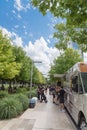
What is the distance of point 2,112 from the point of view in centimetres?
1675

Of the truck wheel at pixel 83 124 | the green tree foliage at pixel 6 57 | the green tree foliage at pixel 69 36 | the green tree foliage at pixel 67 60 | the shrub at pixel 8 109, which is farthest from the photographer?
the green tree foliage at pixel 67 60

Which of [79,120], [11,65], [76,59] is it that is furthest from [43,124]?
[76,59]

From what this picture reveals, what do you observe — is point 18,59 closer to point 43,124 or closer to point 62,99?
point 62,99

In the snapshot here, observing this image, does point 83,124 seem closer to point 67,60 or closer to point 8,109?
point 8,109

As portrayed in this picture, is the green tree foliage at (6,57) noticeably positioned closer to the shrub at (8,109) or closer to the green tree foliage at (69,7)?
the shrub at (8,109)

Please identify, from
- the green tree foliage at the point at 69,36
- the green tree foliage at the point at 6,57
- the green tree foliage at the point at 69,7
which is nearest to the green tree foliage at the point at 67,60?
the green tree foliage at the point at 6,57

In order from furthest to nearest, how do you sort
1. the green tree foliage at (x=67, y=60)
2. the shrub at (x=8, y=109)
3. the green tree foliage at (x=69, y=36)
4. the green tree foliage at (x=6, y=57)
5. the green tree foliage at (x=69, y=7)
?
the green tree foliage at (x=67, y=60) → the green tree foliage at (x=6, y=57) → the shrub at (x=8, y=109) → the green tree foliage at (x=69, y=36) → the green tree foliage at (x=69, y=7)

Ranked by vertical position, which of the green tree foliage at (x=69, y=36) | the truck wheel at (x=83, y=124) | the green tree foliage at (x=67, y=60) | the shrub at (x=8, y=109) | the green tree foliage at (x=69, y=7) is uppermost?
the green tree foliage at (x=67, y=60)

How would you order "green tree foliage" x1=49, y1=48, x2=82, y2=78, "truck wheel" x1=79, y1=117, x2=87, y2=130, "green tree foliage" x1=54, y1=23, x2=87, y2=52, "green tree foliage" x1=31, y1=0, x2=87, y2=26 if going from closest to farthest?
"green tree foliage" x1=31, y1=0, x2=87, y2=26
"truck wheel" x1=79, y1=117, x2=87, y2=130
"green tree foliage" x1=54, y1=23, x2=87, y2=52
"green tree foliage" x1=49, y1=48, x2=82, y2=78

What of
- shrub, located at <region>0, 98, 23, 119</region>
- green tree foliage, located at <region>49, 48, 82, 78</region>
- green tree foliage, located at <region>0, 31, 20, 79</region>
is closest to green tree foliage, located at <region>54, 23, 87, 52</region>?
shrub, located at <region>0, 98, 23, 119</region>

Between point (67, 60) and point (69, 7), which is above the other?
point (67, 60)

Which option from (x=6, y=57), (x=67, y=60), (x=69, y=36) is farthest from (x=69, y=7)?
(x=67, y=60)

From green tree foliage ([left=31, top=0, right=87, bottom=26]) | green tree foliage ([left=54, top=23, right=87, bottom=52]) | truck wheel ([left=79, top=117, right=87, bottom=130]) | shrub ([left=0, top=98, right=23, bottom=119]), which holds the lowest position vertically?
truck wheel ([left=79, top=117, right=87, bottom=130])

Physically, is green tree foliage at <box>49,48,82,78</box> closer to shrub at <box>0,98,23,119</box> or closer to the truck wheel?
shrub at <box>0,98,23,119</box>
